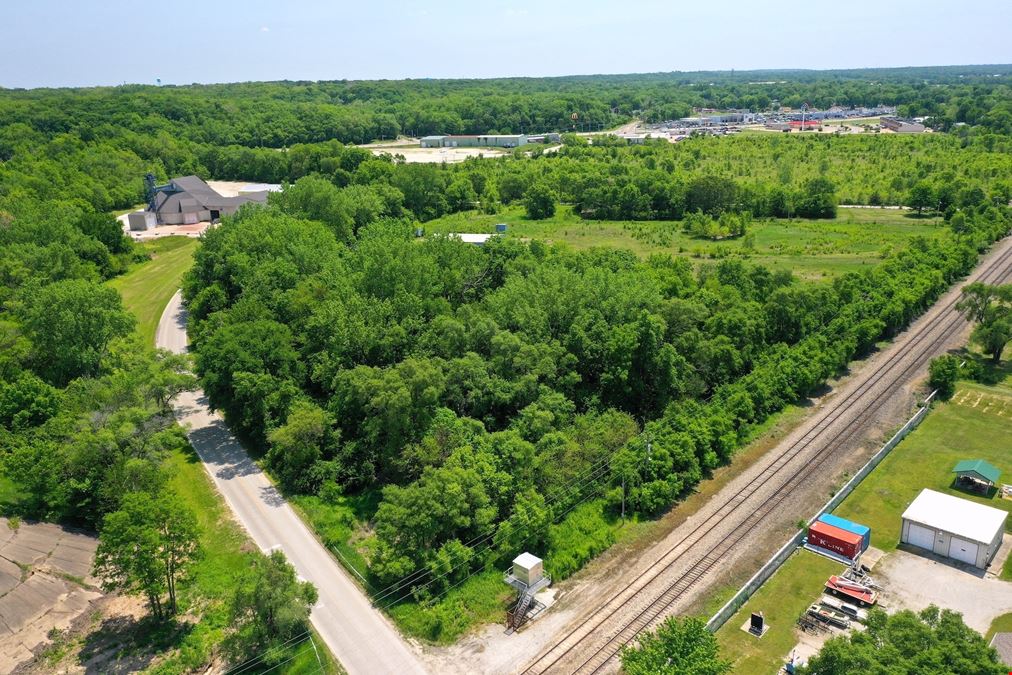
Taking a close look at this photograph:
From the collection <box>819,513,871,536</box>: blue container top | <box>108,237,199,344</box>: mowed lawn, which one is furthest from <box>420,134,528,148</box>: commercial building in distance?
<box>819,513,871,536</box>: blue container top

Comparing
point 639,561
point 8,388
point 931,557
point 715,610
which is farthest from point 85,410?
point 931,557

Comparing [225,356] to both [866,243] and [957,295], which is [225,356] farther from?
[866,243]

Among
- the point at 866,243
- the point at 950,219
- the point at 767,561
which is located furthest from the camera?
the point at 950,219

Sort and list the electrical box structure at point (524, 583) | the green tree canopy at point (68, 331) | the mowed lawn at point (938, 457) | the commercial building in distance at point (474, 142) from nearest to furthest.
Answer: the electrical box structure at point (524, 583) → the mowed lawn at point (938, 457) → the green tree canopy at point (68, 331) → the commercial building in distance at point (474, 142)

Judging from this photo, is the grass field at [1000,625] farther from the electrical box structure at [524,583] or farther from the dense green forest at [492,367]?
the electrical box structure at [524,583]

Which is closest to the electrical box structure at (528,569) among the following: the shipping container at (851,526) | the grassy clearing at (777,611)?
the grassy clearing at (777,611)
